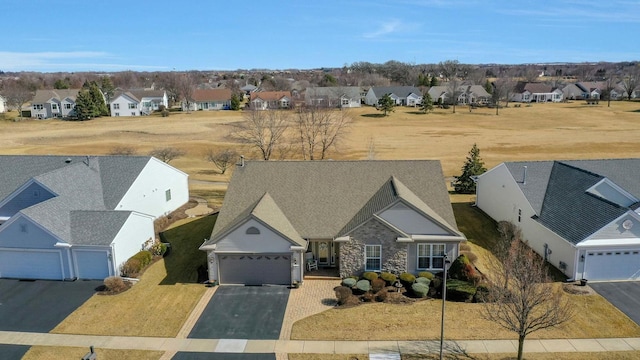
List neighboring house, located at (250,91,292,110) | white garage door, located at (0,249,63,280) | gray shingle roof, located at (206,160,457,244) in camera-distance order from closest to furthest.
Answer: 1. white garage door, located at (0,249,63,280)
2. gray shingle roof, located at (206,160,457,244)
3. neighboring house, located at (250,91,292,110)

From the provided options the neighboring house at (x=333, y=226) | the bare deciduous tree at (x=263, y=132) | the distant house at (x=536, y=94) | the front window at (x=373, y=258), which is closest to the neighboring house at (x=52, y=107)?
the bare deciduous tree at (x=263, y=132)

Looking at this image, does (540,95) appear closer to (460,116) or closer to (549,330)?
(460,116)

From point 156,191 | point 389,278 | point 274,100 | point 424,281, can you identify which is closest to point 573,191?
point 424,281

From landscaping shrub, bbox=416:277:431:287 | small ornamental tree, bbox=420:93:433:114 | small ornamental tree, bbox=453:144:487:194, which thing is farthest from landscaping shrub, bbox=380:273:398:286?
small ornamental tree, bbox=420:93:433:114

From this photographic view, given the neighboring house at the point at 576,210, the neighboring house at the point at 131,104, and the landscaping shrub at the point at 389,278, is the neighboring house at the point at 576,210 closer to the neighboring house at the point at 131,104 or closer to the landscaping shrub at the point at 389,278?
the landscaping shrub at the point at 389,278

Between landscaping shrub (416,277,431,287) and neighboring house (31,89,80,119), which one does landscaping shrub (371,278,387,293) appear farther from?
neighboring house (31,89,80,119)
